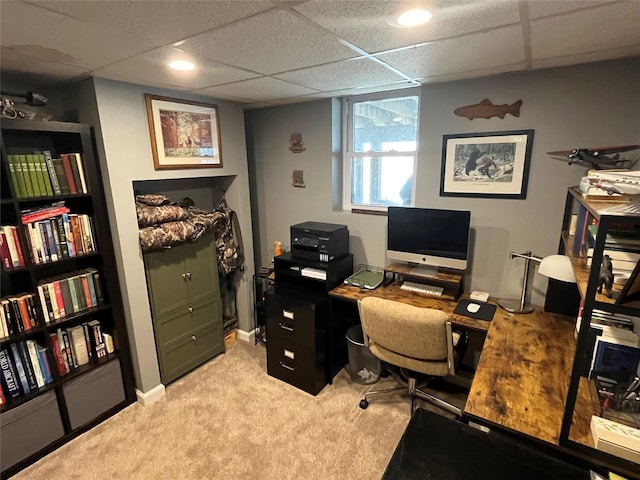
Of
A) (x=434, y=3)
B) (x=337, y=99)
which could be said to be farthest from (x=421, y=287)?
(x=434, y=3)

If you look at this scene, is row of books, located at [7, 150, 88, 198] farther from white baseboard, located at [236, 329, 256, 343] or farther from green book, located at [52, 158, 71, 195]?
white baseboard, located at [236, 329, 256, 343]

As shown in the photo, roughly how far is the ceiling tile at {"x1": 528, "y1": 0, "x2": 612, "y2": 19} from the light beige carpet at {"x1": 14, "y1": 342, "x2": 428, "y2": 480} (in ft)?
7.58

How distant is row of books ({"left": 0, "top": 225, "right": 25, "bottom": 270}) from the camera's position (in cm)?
185

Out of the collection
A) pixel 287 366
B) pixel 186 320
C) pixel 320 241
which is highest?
pixel 320 241

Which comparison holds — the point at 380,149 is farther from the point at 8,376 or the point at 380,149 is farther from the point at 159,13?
the point at 8,376

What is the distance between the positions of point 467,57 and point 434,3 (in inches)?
28.2

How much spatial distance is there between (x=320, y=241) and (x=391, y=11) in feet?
5.61

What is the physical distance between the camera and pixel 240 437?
2.21 m

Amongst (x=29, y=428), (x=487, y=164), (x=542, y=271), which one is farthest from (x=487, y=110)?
(x=29, y=428)

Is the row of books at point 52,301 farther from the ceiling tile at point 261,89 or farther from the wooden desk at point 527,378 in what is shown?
the wooden desk at point 527,378

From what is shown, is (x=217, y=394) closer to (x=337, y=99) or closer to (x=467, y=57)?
(x=337, y=99)

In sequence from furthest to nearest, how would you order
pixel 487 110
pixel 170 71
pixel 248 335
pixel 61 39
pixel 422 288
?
pixel 248 335
pixel 422 288
pixel 487 110
pixel 170 71
pixel 61 39

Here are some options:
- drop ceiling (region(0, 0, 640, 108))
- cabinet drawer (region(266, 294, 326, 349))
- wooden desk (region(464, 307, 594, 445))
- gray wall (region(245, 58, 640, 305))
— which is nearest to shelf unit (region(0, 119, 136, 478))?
drop ceiling (region(0, 0, 640, 108))

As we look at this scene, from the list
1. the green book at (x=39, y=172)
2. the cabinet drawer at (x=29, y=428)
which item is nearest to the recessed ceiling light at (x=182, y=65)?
the green book at (x=39, y=172)
